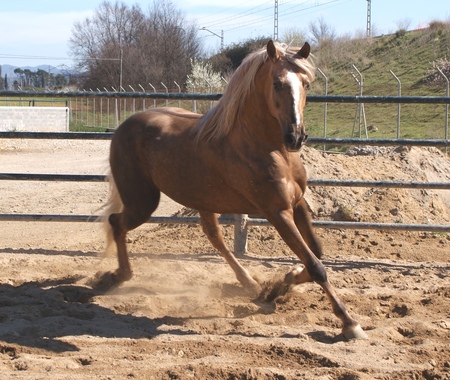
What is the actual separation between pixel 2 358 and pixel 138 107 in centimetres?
3013

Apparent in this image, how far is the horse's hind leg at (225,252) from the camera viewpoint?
5.87m

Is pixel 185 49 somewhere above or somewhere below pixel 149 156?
above

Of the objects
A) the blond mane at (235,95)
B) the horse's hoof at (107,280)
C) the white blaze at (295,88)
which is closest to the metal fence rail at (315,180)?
the horse's hoof at (107,280)

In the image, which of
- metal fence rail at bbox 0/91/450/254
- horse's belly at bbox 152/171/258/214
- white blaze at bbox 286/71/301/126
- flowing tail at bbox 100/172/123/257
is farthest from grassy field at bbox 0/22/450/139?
white blaze at bbox 286/71/301/126

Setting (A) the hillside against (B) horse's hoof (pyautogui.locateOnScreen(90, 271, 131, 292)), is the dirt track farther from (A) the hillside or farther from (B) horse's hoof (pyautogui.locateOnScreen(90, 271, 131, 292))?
(A) the hillside

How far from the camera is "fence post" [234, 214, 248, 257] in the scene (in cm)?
721

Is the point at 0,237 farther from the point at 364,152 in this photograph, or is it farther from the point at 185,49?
the point at 185,49

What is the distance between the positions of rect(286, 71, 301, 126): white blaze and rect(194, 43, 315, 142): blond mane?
7.1 inches

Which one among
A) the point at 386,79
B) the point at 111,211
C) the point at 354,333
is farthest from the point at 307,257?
the point at 386,79

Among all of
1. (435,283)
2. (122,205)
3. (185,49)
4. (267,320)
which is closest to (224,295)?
(267,320)

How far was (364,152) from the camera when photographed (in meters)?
13.3

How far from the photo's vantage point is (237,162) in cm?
516

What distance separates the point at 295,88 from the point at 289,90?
4 centimetres

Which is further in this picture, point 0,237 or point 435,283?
point 0,237
